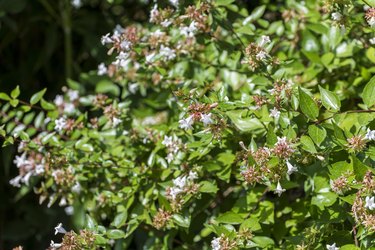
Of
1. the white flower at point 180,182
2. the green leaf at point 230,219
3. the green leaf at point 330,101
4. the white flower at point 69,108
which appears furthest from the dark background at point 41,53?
the green leaf at point 330,101

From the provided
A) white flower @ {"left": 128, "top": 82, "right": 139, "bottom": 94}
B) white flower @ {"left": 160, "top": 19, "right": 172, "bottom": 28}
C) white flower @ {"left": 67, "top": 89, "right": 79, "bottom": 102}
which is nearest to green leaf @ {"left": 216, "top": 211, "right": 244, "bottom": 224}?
white flower @ {"left": 160, "top": 19, "right": 172, "bottom": 28}

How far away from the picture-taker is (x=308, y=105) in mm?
1458

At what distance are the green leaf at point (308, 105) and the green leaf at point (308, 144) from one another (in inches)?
2.2

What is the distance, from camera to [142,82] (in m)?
2.16

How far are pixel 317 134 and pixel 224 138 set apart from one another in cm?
35

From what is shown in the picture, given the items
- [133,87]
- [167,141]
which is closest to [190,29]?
[167,141]

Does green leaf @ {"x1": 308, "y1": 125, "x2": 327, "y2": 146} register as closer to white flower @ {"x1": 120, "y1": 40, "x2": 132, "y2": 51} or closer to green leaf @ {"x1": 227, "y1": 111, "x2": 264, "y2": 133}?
green leaf @ {"x1": 227, "y1": 111, "x2": 264, "y2": 133}

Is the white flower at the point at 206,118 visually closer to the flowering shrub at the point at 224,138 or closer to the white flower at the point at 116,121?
the flowering shrub at the point at 224,138

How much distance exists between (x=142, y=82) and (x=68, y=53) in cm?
92

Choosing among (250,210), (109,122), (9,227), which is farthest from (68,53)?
(250,210)

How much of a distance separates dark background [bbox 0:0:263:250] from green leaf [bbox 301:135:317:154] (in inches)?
60.0

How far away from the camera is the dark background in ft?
9.64

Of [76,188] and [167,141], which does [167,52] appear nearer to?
[167,141]

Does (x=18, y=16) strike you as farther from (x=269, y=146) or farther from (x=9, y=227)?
(x=269, y=146)
